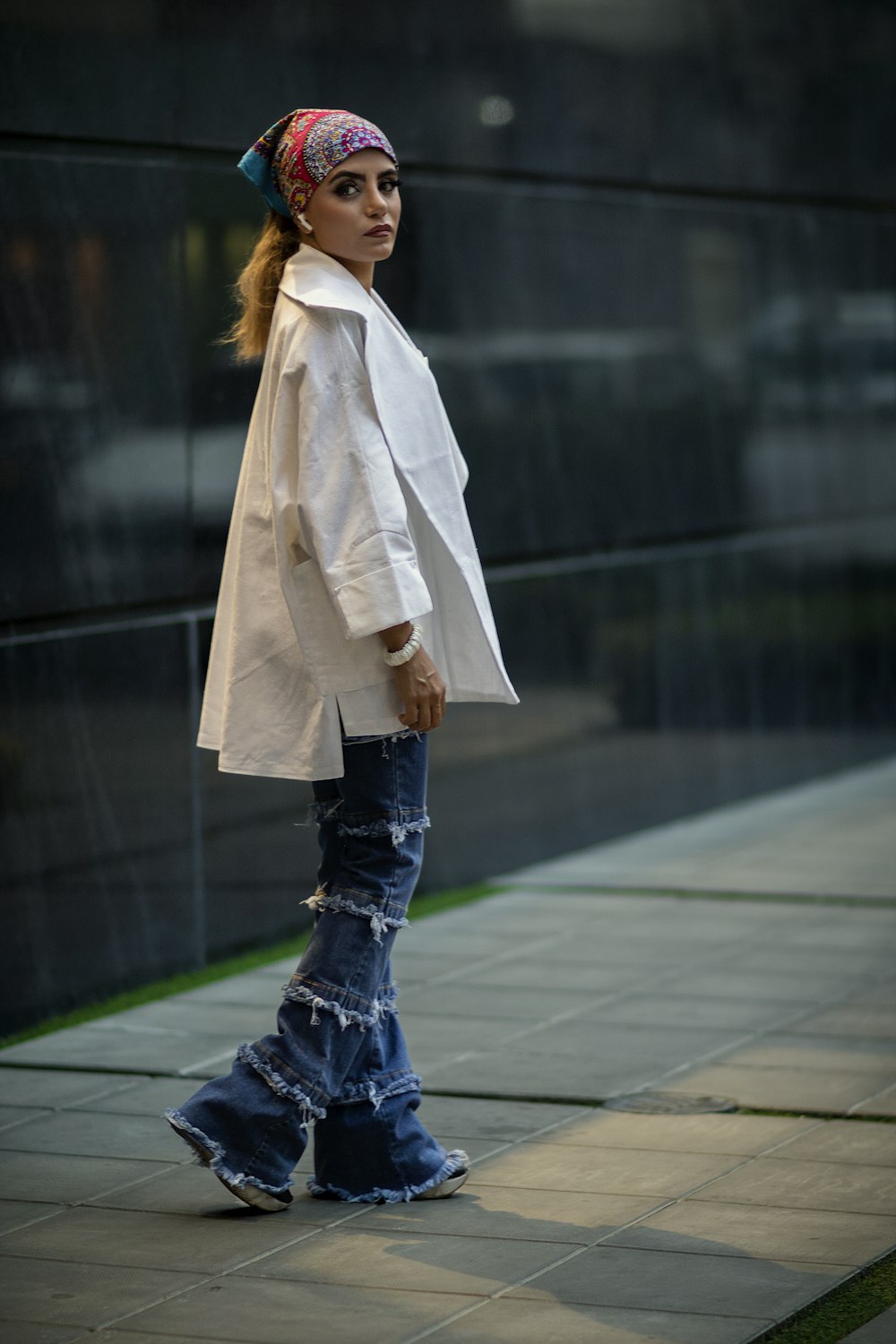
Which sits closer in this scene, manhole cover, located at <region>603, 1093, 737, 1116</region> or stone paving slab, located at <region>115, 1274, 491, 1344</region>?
stone paving slab, located at <region>115, 1274, 491, 1344</region>

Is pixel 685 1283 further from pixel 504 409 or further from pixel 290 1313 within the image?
pixel 504 409

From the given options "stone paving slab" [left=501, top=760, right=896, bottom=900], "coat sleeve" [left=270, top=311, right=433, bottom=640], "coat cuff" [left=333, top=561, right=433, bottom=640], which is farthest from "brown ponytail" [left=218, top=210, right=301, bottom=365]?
"stone paving slab" [left=501, top=760, right=896, bottom=900]

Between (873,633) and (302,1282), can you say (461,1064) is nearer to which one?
(302,1282)

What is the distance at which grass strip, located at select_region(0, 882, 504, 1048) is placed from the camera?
621 cm

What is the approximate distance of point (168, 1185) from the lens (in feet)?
15.3

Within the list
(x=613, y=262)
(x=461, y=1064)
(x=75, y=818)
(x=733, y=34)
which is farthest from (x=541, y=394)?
(x=461, y=1064)

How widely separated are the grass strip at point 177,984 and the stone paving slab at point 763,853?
0.91 metres

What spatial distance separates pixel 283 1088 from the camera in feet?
14.1

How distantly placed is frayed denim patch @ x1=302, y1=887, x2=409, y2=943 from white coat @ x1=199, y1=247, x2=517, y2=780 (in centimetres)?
25

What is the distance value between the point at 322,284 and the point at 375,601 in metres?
0.64

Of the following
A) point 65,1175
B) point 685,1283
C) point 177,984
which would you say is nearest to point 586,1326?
point 685,1283

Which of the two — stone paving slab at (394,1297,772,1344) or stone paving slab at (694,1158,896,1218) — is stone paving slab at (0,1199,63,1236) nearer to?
stone paving slab at (394,1297,772,1344)

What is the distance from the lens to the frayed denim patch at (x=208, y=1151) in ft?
14.1

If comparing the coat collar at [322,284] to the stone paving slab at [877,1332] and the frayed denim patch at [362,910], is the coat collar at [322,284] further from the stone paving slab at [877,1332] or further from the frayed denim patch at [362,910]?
the stone paving slab at [877,1332]
